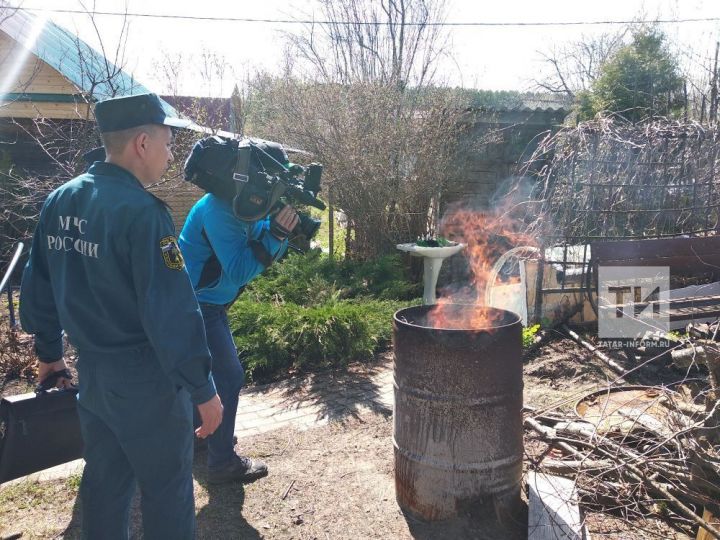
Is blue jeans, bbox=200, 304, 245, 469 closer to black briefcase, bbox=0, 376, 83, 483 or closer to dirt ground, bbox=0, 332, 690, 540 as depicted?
dirt ground, bbox=0, 332, 690, 540

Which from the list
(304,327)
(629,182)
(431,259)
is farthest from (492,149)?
(304,327)

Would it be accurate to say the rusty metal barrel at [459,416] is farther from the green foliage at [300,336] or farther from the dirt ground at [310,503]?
the green foliage at [300,336]

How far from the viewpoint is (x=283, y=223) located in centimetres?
285

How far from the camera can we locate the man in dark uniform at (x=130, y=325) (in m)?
1.89

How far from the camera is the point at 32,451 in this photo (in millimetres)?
2340

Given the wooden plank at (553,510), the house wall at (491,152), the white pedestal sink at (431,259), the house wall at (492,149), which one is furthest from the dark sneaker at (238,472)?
the house wall at (492,149)

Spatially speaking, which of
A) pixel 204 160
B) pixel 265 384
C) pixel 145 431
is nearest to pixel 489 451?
pixel 145 431

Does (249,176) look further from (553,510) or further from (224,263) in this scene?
(553,510)

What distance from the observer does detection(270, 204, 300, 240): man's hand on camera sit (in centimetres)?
285

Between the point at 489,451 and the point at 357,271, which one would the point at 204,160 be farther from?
the point at 357,271

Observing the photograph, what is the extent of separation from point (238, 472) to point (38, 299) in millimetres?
1611

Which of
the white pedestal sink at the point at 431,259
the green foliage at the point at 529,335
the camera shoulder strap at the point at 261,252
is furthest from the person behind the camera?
the white pedestal sink at the point at 431,259

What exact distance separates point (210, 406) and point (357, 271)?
6294 mm

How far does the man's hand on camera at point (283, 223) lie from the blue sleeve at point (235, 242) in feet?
0.18
